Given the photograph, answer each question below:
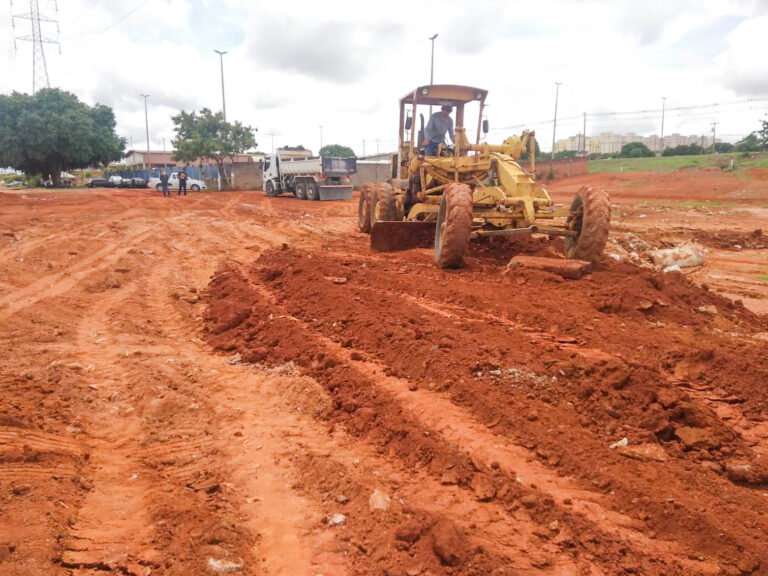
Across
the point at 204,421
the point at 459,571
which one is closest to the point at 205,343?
the point at 204,421

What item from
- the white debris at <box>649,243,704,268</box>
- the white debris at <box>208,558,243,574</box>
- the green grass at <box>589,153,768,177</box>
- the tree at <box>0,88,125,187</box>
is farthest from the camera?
the tree at <box>0,88,125,187</box>

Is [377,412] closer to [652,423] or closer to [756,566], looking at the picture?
[652,423]

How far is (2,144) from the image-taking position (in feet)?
137

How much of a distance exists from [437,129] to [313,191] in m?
21.2

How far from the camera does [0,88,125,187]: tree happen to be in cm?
4200

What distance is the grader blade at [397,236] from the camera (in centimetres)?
1116

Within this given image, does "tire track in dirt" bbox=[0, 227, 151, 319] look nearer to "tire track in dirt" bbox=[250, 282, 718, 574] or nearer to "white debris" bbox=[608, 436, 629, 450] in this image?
"tire track in dirt" bbox=[250, 282, 718, 574]

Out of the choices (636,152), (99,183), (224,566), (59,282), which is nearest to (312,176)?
(59,282)

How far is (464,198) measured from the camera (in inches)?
326

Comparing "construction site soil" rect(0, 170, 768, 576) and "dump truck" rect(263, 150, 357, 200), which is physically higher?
"dump truck" rect(263, 150, 357, 200)

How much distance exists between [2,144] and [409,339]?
47.0m

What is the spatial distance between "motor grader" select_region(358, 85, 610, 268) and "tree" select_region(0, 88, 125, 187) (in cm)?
3884

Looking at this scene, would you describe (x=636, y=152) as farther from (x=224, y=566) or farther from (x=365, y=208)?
(x=224, y=566)

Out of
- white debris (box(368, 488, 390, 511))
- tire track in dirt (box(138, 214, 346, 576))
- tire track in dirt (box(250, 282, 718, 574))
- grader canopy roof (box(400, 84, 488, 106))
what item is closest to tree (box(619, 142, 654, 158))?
grader canopy roof (box(400, 84, 488, 106))
